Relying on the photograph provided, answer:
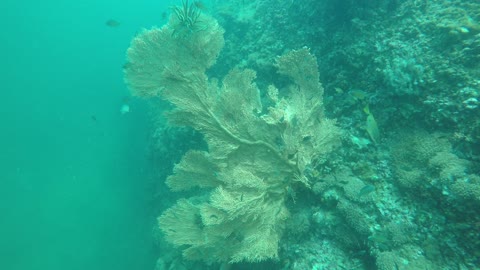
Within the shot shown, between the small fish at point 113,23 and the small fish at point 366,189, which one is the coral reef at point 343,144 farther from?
the small fish at point 113,23

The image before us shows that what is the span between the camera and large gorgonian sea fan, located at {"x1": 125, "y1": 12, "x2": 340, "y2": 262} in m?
3.98

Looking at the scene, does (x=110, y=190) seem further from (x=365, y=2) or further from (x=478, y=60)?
(x=478, y=60)

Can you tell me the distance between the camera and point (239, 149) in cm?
434

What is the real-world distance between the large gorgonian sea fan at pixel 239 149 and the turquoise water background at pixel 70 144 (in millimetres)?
8689

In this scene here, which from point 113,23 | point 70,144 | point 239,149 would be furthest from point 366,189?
point 70,144

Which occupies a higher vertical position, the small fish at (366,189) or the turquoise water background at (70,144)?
the turquoise water background at (70,144)

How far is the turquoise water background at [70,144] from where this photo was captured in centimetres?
1647

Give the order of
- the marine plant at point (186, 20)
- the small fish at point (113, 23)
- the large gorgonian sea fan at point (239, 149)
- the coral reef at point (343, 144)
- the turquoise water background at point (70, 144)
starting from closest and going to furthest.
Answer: the coral reef at point (343, 144), the large gorgonian sea fan at point (239, 149), the marine plant at point (186, 20), the small fish at point (113, 23), the turquoise water background at point (70, 144)

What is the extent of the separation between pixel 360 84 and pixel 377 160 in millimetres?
1415

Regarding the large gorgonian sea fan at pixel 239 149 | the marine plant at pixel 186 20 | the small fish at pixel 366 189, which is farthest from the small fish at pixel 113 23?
the small fish at pixel 366 189

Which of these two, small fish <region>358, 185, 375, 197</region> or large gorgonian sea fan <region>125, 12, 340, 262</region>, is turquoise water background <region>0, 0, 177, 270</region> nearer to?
large gorgonian sea fan <region>125, 12, 340, 262</region>

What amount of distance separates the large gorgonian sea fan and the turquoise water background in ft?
28.5

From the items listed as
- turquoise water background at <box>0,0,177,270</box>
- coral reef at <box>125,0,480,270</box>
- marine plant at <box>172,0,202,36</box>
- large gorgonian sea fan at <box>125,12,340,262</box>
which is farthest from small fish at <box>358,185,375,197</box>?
turquoise water background at <box>0,0,177,270</box>

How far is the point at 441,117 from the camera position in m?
3.51
